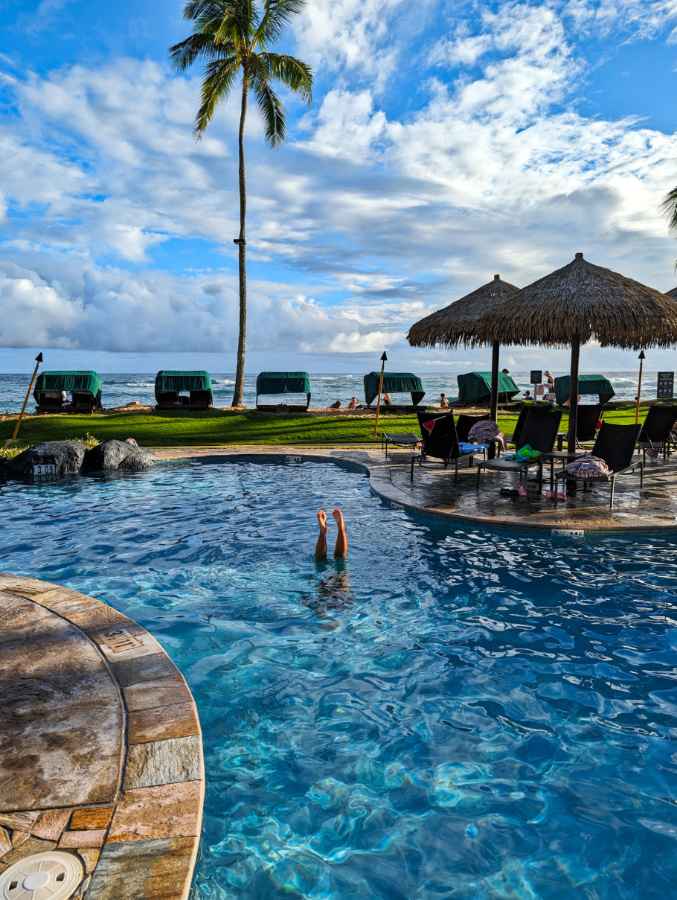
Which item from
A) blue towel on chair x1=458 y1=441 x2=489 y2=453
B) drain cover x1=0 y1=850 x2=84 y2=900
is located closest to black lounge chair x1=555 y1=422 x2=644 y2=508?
blue towel on chair x1=458 y1=441 x2=489 y2=453

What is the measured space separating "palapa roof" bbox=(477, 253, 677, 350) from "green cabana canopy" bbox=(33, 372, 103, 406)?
19574 millimetres

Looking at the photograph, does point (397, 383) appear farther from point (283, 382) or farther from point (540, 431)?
point (540, 431)

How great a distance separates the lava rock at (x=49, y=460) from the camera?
39.8ft

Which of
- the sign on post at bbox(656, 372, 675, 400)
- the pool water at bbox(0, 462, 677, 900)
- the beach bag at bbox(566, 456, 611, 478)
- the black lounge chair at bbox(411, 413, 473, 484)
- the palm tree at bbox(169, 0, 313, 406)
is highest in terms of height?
the palm tree at bbox(169, 0, 313, 406)

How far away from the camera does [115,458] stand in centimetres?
1277

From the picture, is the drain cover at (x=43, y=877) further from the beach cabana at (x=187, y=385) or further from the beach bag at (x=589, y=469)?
the beach cabana at (x=187, y=385)

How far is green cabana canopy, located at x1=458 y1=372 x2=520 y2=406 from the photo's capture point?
90.1ft

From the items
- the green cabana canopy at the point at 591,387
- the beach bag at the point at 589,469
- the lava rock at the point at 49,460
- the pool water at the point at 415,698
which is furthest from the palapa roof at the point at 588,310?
the green cabana canopy at the point at 591,387

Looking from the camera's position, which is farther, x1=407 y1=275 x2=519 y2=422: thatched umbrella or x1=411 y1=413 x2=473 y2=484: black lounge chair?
x1=407 y1=275 x2=519 y2=422: thatched umbrella

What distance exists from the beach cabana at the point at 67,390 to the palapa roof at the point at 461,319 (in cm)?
1643

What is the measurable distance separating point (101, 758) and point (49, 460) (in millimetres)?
10667

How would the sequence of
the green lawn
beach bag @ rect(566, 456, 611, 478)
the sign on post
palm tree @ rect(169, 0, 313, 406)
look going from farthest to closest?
the sign on post → palm tree @ rect(169, 0, 313, 406) → the green lawn → beach bag @ rect(566, 456, 611, 478)

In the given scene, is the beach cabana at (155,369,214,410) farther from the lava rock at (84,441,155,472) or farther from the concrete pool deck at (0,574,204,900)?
the concrete pool deck at (0,574,204,900)

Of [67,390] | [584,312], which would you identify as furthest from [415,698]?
[67,390]
